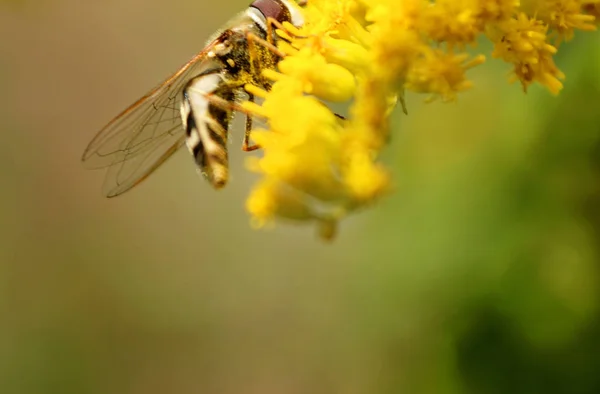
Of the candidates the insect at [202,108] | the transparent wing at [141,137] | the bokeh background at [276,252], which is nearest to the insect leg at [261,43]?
the insect at [202,108]

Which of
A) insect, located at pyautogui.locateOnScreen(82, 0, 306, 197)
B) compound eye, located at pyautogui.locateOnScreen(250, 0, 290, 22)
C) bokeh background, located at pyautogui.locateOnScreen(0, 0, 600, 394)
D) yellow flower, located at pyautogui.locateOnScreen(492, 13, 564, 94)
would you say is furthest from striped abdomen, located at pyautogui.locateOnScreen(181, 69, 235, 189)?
bokeh background, located at pyautogui.locateOnScreen(0, 0, 600, 394)

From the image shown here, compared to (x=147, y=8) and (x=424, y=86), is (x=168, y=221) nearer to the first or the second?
(x=147, y=8)

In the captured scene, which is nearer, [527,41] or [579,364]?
[527,41]

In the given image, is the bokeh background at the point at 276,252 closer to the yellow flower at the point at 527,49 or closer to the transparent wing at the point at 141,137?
the yellow flower at the point at 527,49

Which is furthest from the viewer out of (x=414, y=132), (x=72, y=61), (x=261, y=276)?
(x=72, y=61)

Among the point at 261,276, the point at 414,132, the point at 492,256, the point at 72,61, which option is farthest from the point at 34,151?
the point at 492,256

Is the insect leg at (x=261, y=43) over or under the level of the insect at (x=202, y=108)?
over

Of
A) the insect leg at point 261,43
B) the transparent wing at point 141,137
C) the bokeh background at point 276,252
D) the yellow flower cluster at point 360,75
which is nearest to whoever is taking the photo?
the yellow flower cluster at point 360,75

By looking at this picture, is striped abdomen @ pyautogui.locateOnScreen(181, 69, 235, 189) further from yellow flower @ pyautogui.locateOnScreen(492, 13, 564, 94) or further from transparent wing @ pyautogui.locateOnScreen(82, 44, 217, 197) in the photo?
yellow flower @ pyautogui.locateOnScreen(492, 13, 564, 94)
